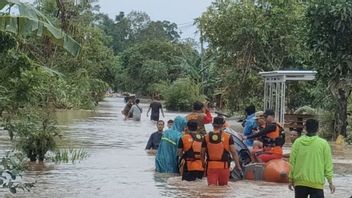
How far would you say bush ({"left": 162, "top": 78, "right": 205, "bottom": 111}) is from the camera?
58.0 meters

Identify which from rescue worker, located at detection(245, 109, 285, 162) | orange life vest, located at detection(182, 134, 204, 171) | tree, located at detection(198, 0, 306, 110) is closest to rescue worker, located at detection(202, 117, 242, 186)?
orange life vest, located at detection(182, 134, 204, 171)

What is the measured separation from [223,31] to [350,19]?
24.3 m

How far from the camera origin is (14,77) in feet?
32.8

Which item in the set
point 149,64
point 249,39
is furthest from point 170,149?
point 149,64

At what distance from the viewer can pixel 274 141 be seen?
1453cm

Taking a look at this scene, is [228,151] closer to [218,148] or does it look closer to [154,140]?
[218,148]

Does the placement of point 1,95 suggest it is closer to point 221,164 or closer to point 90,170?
point 221,164

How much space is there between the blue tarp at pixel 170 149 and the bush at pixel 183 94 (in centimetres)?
4154

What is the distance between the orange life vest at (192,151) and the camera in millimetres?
13508

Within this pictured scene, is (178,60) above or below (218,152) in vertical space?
above

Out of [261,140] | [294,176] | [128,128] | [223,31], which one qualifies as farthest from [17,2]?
[223,31]

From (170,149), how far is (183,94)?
1716 inches

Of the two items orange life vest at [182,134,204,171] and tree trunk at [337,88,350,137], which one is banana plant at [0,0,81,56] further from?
tree trunk at [337,88,350,137]

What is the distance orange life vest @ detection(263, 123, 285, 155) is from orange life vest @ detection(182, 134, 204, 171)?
1658 millimetres
